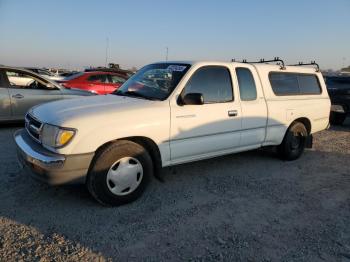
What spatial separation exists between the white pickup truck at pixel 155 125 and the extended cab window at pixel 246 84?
0.02 metres

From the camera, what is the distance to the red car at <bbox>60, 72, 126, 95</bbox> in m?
11.5

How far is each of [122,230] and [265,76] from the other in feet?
11.9

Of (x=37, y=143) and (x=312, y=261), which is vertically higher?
(x=37, y=143)

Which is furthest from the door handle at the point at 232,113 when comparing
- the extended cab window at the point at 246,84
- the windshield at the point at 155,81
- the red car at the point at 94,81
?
the red car at the point at 94,81

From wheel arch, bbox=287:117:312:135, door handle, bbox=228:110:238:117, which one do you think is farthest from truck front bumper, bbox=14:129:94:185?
wheel arch, bbox=287:117:312:135

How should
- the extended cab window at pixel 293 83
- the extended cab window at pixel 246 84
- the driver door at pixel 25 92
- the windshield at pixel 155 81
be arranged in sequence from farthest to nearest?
the driver door at pixel 25 92
the extended cab window at pixel 293 83
the extended cab window at pixel 246 84
the windshield at pixel 155 81

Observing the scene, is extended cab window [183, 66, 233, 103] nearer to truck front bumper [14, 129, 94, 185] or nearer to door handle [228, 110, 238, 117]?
door handle [228, 110, 238, 117]

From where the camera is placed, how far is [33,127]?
4027 millimetres

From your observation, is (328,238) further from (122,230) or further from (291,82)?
(291,82)

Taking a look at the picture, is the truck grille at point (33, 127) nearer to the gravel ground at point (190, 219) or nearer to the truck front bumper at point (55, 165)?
the truck front bumper at point (55, 165)

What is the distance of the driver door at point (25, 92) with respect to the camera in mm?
7934

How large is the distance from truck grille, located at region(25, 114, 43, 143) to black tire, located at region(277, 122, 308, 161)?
13.9ft

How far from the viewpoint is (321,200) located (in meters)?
4.51

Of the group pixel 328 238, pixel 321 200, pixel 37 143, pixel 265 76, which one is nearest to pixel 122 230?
pixel 37 143
